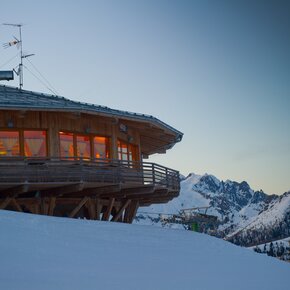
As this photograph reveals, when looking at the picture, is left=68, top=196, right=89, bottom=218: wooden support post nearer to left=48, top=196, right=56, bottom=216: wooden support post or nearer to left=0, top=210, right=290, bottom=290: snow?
left=48, top=196, right=56, bottom=216: wooden support post

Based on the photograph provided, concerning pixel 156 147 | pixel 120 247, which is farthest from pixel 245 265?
pixel 156 147

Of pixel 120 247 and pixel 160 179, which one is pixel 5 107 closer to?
pixel 160 179

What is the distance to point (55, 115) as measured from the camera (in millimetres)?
25625

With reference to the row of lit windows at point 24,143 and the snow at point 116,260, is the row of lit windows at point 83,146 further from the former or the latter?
the snow at point 116,260

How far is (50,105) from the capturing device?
24.5m

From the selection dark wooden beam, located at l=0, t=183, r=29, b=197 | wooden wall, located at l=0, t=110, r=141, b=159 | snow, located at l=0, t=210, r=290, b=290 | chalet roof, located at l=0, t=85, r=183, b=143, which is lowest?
snow, located at l=0, t=210, r=290, b=290

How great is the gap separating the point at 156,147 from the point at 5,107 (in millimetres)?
13167

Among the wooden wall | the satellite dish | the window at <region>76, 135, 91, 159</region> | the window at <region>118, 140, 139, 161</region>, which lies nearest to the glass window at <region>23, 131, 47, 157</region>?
the wooden wall

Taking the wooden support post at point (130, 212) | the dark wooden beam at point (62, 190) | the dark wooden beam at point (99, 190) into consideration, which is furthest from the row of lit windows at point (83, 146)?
the wooden support post at point (130, 212)

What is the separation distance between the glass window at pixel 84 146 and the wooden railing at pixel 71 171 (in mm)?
606

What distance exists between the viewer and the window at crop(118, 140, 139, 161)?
2863 centimetres

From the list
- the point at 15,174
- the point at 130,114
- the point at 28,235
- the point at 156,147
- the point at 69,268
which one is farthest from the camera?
the point at 156,147

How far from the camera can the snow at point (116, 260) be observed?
495 inches

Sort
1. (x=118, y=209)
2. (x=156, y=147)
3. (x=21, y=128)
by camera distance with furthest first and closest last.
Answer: (x=156, y=147), (x=118, y=209), (x=21, y=128)
